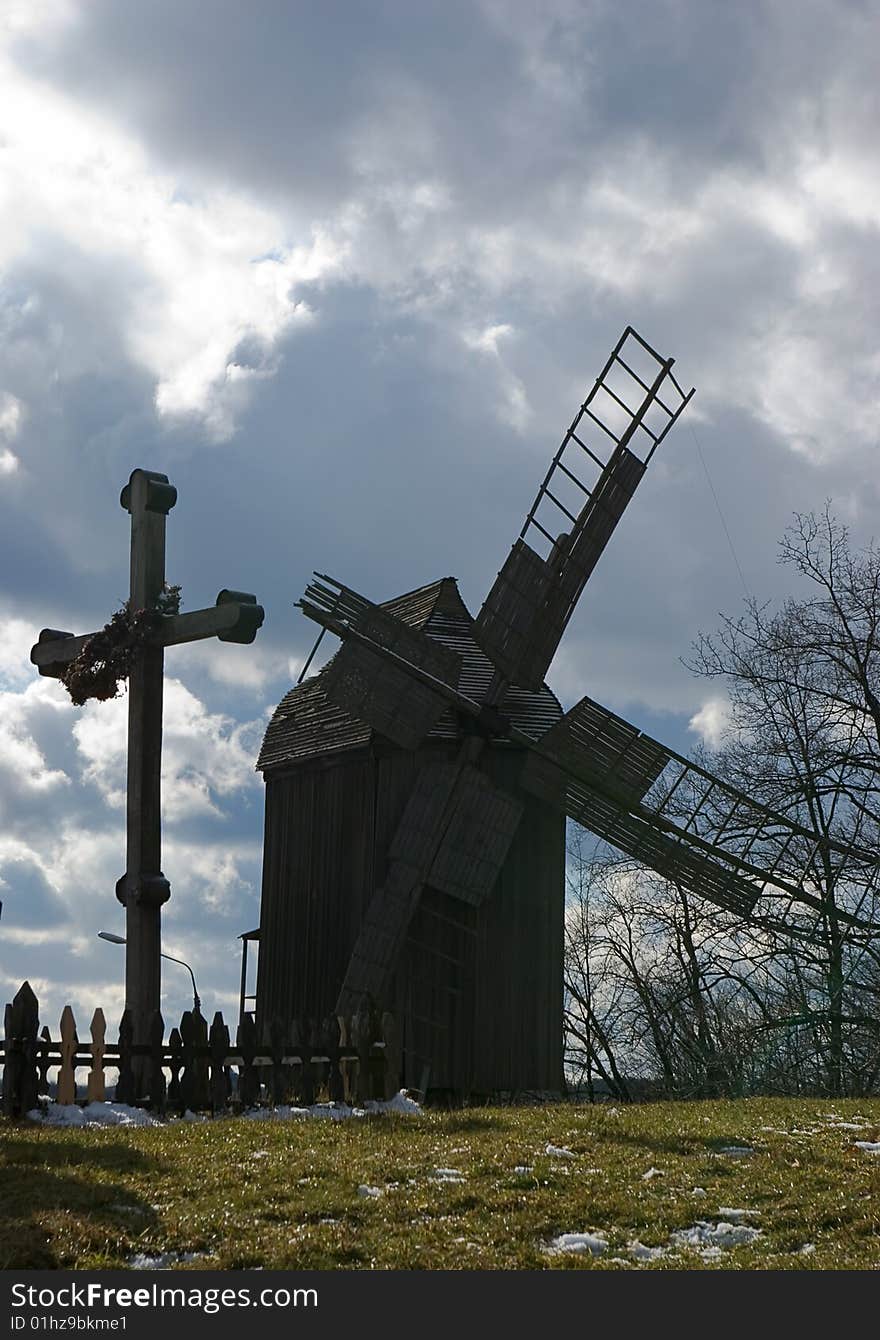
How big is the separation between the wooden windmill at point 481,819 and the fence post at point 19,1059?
8542 mm

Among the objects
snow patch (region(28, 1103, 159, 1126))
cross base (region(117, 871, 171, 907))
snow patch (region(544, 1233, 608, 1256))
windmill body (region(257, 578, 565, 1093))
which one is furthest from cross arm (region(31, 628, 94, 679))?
snow patch (region(544, 1233, 608, 1256))

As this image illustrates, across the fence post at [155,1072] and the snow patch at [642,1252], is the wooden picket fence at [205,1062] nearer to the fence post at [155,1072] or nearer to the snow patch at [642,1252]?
the fence post at [155,1072]

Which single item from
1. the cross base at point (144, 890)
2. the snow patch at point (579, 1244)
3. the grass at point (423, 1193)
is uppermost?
the cross base at point (144, 890)

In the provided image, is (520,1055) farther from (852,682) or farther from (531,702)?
(852,682)

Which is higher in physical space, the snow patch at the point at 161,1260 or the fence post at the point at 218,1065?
the fence post at the point at 218,1065

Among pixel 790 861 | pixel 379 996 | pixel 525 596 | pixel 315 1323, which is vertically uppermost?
pixel 525 596

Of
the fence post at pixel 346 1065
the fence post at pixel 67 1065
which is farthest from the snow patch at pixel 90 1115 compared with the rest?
the fence post at pixel 346 1065

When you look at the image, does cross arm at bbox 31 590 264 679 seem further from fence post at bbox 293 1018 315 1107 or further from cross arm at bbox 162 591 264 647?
fence post at bbox 293 1018 315 1107

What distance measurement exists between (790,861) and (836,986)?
8.04ft

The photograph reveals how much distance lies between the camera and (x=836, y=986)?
24438 mm

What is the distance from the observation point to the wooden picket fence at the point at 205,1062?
1612 cm

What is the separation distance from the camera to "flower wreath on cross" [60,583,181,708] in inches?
682

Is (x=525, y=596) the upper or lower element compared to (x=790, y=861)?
upper

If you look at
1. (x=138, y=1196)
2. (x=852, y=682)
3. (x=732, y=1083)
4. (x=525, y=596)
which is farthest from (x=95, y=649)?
(x=852, y=682)
